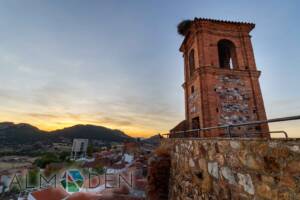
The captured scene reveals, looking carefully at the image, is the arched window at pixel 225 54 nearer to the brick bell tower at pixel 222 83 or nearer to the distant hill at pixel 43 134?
the brick bell tower at pixel 222 83

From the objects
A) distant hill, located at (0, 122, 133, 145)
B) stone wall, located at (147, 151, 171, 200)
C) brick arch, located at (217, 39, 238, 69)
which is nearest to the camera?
stone wall, located at (147, 151, 171, 200)

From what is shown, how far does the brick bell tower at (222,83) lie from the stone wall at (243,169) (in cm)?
567

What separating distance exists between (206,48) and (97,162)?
89.8 ft

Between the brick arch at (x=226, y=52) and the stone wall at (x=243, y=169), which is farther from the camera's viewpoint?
the brick arch at (x=226, y=52)

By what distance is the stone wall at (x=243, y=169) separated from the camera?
1791 millimetres

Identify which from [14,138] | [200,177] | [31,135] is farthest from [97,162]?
[14,138]

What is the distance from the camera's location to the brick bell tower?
9.61m

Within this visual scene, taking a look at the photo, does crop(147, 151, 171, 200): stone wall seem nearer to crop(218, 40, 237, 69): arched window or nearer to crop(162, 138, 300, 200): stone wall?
crop(162, 138, 300, 200): stone wall

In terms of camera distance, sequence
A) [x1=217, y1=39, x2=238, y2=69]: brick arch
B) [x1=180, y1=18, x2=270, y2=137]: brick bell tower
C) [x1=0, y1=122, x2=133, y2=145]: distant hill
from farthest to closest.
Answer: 1. [x1=0, y1=122, x2=133, y2=145]: distant hill
2. [x1=217, y1=39, x2=238, y2=69]: brick arch
3. [x1=180, y1=18, x2=270, y2=137]: brick bell tower

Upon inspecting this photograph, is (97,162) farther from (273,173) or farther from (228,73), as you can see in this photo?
(273,173)

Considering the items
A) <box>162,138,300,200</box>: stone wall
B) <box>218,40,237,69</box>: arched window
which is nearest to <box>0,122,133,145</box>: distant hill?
<box>218,40,237,69</box>: arched window

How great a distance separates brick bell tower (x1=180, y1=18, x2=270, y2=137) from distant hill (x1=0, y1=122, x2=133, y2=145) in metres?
→ 78.1

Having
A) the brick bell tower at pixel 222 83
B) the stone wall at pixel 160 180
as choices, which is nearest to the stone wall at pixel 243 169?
the stone wall at pixel 160 180

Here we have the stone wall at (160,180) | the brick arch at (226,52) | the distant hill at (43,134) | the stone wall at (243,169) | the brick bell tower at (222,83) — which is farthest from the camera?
the distant hill at (43,134)
